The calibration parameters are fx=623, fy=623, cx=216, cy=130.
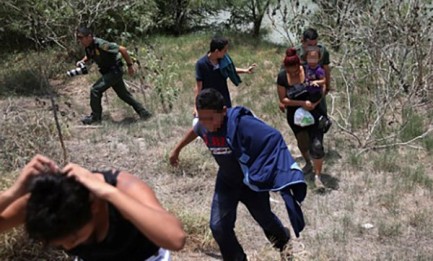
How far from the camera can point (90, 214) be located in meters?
1.92

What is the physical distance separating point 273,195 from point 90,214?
3.88m

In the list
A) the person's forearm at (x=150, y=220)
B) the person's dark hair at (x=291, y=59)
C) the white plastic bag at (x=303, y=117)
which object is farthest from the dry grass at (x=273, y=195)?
the person's forearm at (x=150, y=220)

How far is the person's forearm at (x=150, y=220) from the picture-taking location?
1.97 metres

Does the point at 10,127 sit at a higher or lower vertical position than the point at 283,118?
higher

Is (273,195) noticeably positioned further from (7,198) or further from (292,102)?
(7,198)

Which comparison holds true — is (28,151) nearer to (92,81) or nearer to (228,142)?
Result: (228,142)

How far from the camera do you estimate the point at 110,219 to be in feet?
6.81

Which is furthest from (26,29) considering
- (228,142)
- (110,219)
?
(110,219)

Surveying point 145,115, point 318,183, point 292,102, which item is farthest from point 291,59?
point 145,115

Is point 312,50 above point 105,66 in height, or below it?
above

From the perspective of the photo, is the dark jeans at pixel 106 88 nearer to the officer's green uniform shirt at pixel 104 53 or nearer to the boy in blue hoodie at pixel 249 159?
the officer's green uniform shirt at pixel 104 53

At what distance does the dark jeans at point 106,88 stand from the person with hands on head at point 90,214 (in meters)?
5.72

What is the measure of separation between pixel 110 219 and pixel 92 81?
8660 millimetres

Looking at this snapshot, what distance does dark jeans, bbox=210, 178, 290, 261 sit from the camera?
3.96 m
